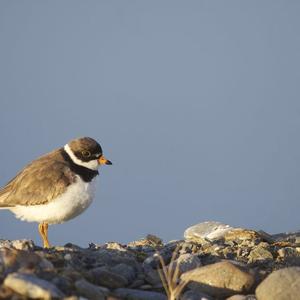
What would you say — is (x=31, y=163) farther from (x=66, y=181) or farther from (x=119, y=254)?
(x=119, y=254)

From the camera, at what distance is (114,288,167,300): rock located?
22.0 ft

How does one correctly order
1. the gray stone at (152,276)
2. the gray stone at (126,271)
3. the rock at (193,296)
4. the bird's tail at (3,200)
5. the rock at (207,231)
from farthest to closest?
1. the rock at (207,231)
2. the bird's tail at (3,200)
3. the gray stone at (152,276)
4. the gray stone at (126,271)
5. the rock at (193,296)

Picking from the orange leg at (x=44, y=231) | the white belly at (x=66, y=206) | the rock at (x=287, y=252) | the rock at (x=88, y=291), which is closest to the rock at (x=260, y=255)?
the rock at (x=287, y=252)

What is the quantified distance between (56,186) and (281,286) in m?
4.21

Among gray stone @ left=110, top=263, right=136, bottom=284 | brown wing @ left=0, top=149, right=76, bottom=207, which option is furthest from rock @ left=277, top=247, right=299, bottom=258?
brown wing @ left=0, top=149, right=76, bottom=207

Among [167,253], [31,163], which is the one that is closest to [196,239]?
[167,253]

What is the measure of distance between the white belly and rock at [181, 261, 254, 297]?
115 inches

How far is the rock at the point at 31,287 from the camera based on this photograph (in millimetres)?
5398

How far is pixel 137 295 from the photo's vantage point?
6.77m

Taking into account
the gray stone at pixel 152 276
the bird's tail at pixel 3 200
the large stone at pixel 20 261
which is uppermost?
the large stone at pixel 20 261

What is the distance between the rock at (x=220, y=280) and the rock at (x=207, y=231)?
10.8ft

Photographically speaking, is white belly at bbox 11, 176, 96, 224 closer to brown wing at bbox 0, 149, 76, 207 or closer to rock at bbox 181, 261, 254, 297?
brown wing at bbox 0, 149, 76, 207

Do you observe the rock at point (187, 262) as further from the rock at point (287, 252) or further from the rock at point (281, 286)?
the rock at point (287, 252)

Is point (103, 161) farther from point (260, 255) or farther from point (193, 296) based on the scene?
point (193, 296)
